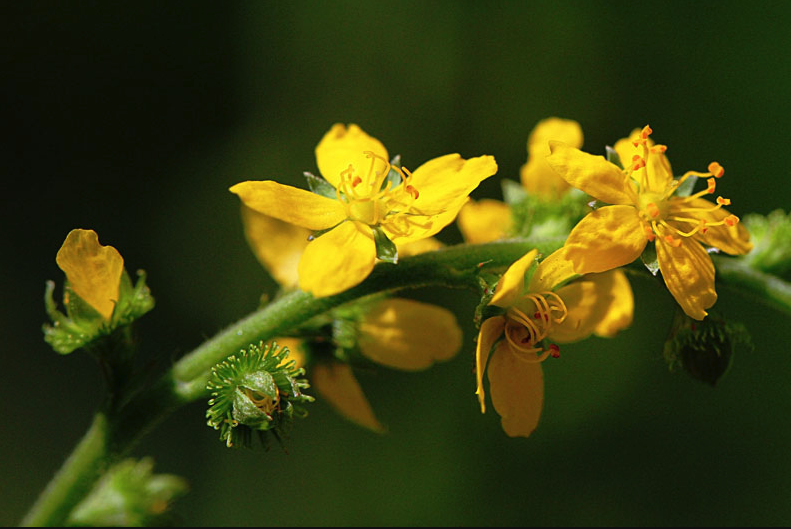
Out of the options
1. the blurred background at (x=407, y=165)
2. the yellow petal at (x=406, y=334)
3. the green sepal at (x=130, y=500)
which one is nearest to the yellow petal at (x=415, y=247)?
the yellow petal at (x=406, y=334)

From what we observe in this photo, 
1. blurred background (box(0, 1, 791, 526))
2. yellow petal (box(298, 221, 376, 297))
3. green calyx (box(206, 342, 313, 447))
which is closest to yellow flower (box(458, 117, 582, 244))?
yellow petal (box(298, 221, 376, 297))

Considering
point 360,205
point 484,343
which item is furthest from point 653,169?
point 360,205

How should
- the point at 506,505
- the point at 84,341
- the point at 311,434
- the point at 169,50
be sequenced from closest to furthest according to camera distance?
the point at 84,341 < the point at 506,505 < the point at 311,434 < the point at 169,50

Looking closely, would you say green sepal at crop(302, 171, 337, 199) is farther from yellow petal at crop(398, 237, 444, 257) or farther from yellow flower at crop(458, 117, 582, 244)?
yellow flower at crop(458, 117, 582, 244)

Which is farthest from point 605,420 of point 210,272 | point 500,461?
point 210,272

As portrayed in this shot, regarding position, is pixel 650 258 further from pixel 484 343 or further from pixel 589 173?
pixel 484 343

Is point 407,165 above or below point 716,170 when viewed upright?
below

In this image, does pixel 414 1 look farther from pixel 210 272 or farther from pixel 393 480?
pixel 393 480

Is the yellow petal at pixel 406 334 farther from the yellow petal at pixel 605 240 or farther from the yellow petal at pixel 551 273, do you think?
the yellow petal at pixel 605 240
